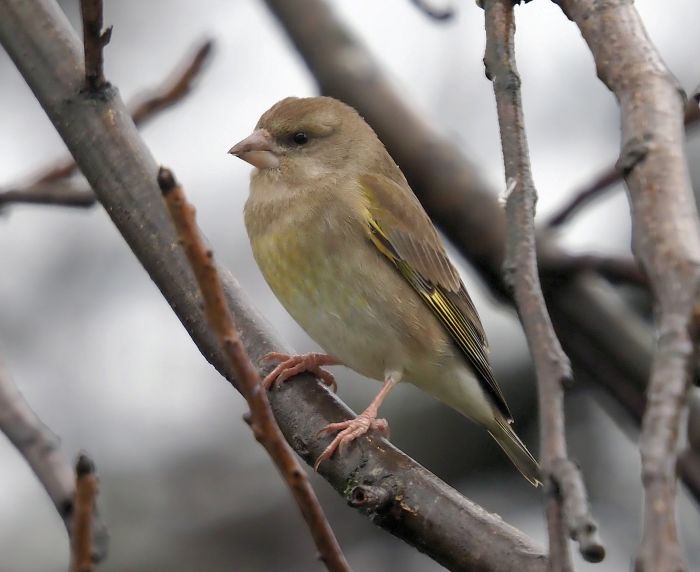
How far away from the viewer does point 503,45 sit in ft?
7.39

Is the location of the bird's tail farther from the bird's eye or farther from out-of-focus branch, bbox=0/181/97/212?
out-of-focus branch, bbox=0/181/97/212

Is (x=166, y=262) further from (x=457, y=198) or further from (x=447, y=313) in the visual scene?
(x=457, y=198)

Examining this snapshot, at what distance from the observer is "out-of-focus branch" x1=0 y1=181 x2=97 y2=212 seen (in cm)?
336

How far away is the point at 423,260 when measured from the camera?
4.81 meters

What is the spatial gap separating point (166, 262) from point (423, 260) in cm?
173

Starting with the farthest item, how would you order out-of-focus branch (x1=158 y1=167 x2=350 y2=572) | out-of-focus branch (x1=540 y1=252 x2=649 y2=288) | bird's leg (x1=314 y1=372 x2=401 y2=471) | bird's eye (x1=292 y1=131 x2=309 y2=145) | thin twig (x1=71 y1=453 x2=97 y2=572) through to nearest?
1. bird's eye (x1=292 y1=131 x2=309 y2=145)
2. out-of-focus branch (x1=540 y1=252 x2=649 y2=288)
3. bird's leg (x1=314 y1=372 x2=401 y2=471)
4. out-of-focus branch (x1=158 y1=167 x2=350 y2=572)
5. thin twig (x1=71 y1=453 x2=97 y2=572)

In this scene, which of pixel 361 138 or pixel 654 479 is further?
pixel 361 138

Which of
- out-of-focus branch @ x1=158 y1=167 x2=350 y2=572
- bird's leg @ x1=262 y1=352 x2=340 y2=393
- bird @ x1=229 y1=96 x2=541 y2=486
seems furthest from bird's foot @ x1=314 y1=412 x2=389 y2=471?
out-of-focus branch @ x1=158 y1=167 x2=350 y2=572

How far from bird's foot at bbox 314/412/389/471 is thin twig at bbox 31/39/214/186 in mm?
1218

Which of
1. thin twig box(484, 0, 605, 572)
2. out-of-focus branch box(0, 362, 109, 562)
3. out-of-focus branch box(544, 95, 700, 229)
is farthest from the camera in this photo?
out-of-focus branch box(544, 95, 700, 229)

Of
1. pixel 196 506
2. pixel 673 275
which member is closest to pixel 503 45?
pixel 673 275

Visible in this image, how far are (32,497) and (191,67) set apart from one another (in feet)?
15.4

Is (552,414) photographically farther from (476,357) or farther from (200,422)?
(200,422)

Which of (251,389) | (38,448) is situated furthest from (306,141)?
(251,389)
